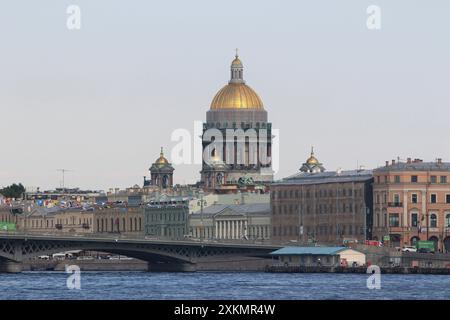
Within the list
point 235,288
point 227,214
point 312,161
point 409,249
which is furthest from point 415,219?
point 235,288

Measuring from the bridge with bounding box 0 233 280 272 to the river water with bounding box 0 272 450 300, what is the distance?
11.8 meters

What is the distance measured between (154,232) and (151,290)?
293 feet

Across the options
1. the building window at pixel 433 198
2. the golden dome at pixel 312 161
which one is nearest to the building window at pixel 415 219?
the building window at pixel 433 198

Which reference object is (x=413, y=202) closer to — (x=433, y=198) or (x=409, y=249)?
(x=433, y=198)

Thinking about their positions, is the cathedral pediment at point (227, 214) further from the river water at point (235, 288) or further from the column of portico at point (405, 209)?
the river water at point (235, 288)

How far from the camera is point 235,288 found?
9156 cm

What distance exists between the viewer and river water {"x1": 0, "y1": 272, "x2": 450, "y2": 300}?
80812 millimetres

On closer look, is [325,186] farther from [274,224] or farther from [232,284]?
[232,284]

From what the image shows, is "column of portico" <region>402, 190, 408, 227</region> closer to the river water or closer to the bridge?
the bridge

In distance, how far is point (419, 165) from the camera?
472 feet

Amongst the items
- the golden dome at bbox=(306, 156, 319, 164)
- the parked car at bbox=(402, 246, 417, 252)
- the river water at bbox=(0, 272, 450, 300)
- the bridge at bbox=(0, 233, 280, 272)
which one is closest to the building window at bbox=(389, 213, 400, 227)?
the parked car at bbox=(402, 246, 417, 252)

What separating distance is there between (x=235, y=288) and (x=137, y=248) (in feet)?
116
